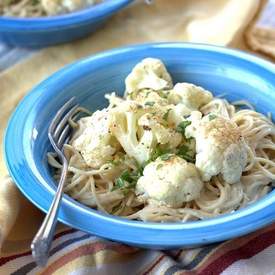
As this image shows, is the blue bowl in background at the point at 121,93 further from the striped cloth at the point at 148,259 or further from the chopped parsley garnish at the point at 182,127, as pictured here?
the chopped parsley garnish at the point at 182,127

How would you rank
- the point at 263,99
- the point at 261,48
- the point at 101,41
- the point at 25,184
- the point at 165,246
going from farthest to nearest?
the point at 101,41, the point at 261,48, the point at 263,99, the point at 25,184, the point at 165,246

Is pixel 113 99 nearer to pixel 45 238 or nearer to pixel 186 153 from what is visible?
pixel 186 153

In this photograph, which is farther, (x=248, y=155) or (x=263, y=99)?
(x=263, y=99)

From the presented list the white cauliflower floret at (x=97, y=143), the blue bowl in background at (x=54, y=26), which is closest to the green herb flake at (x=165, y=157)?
the white cauliflower floret at (x=97, y=143)

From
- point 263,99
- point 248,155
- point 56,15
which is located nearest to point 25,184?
point 248,155

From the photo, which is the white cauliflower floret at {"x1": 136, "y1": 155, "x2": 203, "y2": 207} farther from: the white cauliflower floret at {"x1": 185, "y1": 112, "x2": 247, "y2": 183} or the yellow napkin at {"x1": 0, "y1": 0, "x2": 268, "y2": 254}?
the yellow napkin at {"x1": 0, "y1": 0, "x2": 268, "y2": 254}

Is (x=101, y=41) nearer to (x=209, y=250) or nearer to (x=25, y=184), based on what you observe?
(x=25, y=184)
